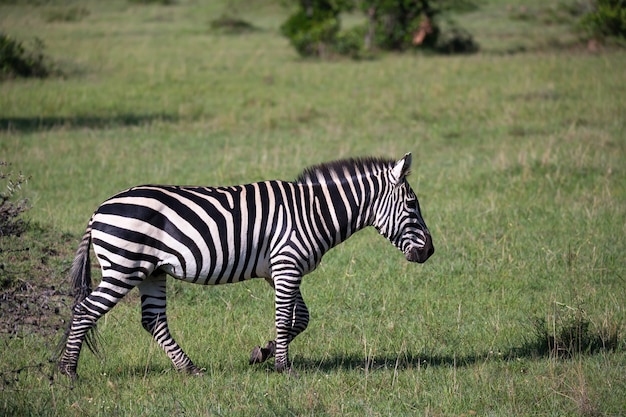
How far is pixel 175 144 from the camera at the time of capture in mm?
14750

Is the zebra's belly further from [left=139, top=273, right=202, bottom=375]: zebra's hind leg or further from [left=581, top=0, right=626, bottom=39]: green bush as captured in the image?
[left=581, top=0, right=626, bottom=39]: green bush

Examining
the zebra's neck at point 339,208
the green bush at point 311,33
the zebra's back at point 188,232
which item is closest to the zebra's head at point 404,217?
the zebra's neck at point 339,208

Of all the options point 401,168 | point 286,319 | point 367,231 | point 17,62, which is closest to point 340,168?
point 401,168

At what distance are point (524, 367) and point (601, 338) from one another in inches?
33.1

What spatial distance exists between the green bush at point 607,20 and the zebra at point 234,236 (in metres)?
21.2

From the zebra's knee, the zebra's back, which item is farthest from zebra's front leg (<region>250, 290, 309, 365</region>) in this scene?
the zebra's knee

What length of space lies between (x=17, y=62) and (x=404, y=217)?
53.4 feet

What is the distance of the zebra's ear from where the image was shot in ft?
20.4

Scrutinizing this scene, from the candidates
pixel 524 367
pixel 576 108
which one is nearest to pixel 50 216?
pixel 524 367

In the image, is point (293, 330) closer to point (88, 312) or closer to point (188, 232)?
point (188, 232)

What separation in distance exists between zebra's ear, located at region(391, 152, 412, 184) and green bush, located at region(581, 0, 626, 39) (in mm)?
21148

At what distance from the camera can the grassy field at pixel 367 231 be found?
5840 mm

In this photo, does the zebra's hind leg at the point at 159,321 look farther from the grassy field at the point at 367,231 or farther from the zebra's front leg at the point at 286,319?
the zebra's front leg at the point at 286,319

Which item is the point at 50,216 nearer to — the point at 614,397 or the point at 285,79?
the point at 614,397
